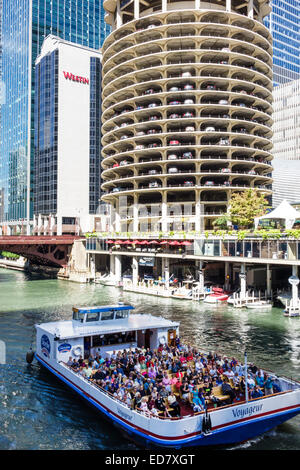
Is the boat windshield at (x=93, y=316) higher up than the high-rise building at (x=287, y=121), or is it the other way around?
the high-rise building at (x=287, y=121)

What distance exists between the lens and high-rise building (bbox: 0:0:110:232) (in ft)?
507

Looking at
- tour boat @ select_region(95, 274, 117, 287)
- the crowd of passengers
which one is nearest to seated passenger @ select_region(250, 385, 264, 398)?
the crowd of passengers

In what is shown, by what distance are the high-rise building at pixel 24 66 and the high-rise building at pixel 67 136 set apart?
34.8 ft

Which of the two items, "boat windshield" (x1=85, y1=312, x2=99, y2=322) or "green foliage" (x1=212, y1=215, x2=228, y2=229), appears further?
"green foliage" (x1=212, y1=215, x2=228, y2=229)

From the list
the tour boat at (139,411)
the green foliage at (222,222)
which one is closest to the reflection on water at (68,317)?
the tour boat at (139,411)

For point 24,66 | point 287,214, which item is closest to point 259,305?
point 287,214

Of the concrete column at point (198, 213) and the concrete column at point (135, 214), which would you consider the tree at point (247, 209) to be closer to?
the concrete column at point (198, 213)

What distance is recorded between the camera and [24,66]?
522 feet

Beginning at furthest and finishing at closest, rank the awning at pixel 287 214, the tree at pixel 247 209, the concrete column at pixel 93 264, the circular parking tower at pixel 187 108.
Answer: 1. the concrete column at pixel 93 264
2. the circular parking tower at pixel 187 108
3. the tree at pixel 247 209
4. the awning at pixel 287 214

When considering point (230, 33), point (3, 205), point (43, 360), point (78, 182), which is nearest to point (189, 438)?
point (43, 360)

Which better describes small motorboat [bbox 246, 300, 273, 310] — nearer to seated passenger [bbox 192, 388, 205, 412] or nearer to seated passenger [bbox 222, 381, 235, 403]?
seated passenger [bbox 222, 381, 235, 403]

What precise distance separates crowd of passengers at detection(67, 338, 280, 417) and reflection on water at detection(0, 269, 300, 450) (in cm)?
203

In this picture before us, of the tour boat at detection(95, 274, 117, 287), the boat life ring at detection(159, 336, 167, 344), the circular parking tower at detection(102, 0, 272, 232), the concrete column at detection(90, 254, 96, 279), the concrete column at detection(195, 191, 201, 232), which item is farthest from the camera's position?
the concrete column at detection(90, 254, 96, 279)

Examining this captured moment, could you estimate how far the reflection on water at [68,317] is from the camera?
68.9 feet
